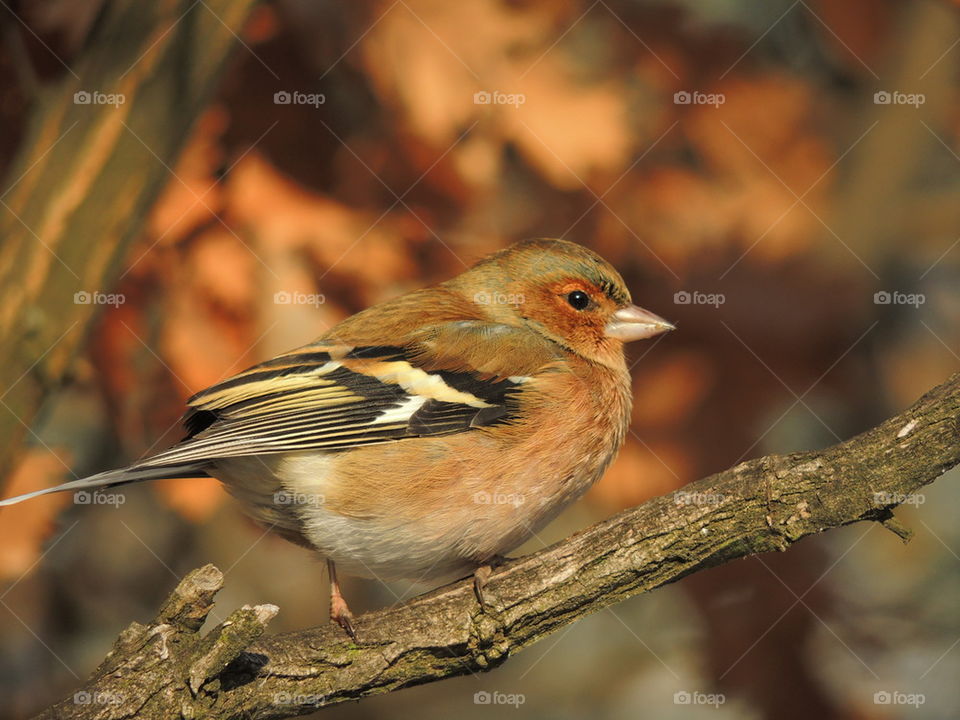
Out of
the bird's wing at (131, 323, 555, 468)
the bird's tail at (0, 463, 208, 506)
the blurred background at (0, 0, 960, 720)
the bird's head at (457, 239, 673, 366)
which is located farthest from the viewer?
the blurred background at (0, 0, 960, 720)

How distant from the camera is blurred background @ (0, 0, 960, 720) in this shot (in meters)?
5.65

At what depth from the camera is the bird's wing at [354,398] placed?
12.5 feet

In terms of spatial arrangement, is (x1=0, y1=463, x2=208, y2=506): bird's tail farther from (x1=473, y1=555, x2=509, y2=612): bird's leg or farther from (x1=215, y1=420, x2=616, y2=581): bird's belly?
(x1=473, y1=555, x2=509, y2=612): bird's leg

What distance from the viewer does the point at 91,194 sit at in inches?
187

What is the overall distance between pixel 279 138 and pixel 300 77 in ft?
1.27

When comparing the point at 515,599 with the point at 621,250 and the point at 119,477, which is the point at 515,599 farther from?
the point at 621,250

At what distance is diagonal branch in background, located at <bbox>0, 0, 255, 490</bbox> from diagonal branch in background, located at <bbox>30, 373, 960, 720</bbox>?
1.96 meters

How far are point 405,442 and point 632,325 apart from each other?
1.26 m

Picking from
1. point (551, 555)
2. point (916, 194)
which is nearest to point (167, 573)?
point (551, 555)

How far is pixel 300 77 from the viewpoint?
19.1ft

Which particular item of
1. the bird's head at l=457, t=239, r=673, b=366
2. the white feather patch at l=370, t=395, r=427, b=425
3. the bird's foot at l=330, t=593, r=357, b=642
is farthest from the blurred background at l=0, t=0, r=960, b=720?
the bird's foot at l=330, t=593, r=357, b=642

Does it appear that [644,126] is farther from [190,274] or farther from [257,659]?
[257,659]

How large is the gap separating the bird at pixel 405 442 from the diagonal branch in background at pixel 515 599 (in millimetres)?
159

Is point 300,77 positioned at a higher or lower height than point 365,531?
higher
